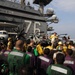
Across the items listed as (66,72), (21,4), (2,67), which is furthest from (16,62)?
(21,4)

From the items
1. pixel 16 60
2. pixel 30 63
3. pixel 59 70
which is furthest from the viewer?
pixel 30 63

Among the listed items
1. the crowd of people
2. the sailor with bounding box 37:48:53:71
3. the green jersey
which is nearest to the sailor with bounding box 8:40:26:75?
the crowd of people

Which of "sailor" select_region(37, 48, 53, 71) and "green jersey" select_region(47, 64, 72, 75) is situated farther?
"sailor" select_region(37, 48, 53, 71)

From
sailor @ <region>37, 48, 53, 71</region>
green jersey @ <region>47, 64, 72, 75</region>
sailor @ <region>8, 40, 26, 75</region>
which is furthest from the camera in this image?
sailor @ <region>37, 48, 53, 71</region>

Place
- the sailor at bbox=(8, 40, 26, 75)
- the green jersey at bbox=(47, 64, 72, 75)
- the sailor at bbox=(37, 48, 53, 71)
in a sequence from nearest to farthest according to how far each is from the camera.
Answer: the green jersey at bbox=(47, 64, 72, 75) < the sailor at bbox=(8, 40, 26, 75) < the sailor at bbox=(37, 48, 53, 71)

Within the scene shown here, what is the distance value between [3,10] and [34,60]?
50.2m

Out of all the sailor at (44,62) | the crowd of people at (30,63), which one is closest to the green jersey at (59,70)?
the crowd of people at (30,63)

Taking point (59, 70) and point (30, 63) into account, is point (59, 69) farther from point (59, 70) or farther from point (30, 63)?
point (30, 63)

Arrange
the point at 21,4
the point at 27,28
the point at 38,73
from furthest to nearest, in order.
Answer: the point at 21,4 → the point at 27,28 → the point at 38,73

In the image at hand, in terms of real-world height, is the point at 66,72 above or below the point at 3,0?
below

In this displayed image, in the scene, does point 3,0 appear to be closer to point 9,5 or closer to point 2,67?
point 9,5

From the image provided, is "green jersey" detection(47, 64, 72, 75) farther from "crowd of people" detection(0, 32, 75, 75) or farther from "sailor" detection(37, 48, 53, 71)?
"sailor" detection(37, 48, 53, 71)

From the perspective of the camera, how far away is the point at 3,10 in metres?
56.2

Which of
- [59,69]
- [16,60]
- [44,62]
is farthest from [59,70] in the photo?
[44,62]
